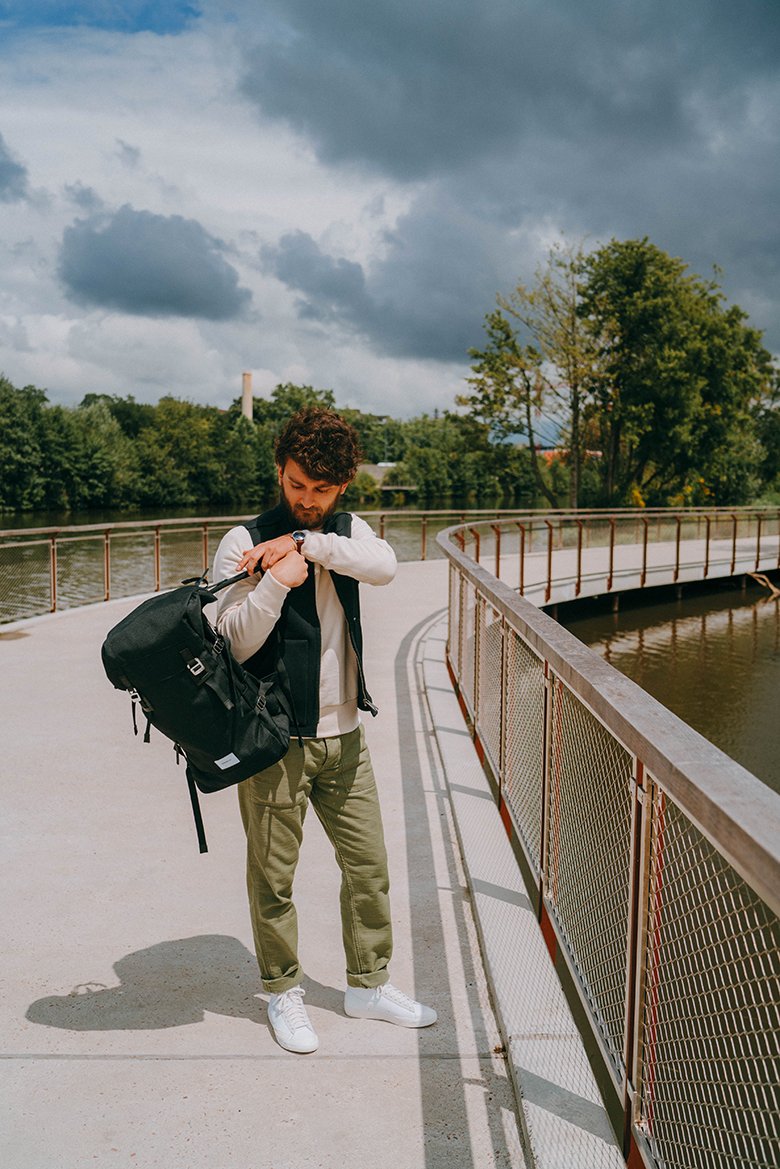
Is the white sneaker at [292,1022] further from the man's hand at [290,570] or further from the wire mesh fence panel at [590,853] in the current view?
the man's hand at [290,570]

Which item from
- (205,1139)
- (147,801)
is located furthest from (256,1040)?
(147,801)

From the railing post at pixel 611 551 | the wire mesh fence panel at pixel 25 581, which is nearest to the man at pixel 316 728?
the wire mesh fence panel at pixel 25 581

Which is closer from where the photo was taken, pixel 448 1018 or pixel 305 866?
pixel 448 1018

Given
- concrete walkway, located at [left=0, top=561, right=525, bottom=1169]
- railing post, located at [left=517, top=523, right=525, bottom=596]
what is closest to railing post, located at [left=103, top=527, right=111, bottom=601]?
railing post, located at [left=517, top=523, right=525, bottom=596]

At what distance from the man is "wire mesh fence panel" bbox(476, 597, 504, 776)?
185 centimetres

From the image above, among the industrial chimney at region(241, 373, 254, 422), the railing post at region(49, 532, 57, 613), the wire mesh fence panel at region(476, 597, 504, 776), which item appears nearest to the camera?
the wire mesh fence panel at region(476, 597, 504, 776)

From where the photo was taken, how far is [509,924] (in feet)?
10.1

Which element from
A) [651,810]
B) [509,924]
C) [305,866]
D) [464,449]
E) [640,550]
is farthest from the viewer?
[464,449]

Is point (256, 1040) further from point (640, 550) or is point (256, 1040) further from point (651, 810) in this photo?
point (640, 550)

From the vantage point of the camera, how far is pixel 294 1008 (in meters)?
2.51

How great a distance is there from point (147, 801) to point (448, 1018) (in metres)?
2.16

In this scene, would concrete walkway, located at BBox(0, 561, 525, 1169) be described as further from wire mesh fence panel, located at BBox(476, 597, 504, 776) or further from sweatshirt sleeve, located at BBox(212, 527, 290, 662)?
sweatshirt sleeve, located at BBox(212, 527, 290, 662)

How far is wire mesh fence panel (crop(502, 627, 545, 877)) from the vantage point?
11.5ft

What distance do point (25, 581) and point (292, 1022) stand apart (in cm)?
1054
